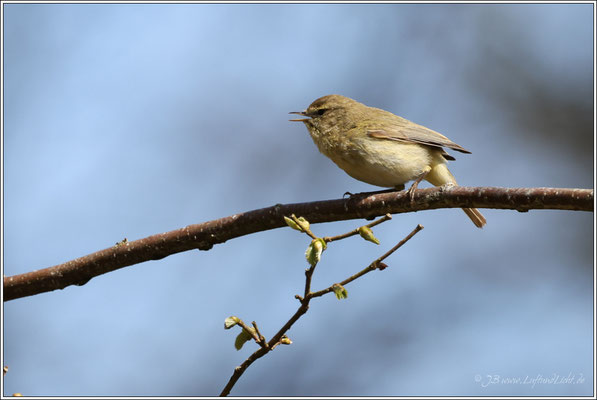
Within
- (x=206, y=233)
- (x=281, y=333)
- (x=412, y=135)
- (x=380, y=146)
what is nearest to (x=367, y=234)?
(x=281, y=333)

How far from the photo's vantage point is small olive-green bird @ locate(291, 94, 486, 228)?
458cm

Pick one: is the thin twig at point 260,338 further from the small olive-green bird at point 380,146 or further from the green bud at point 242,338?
the small olive-green bird at point 380,146

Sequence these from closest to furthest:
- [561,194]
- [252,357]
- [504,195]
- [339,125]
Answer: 1. [252,357]
2. [561,194]
3. [504,195]
4. [339,125]

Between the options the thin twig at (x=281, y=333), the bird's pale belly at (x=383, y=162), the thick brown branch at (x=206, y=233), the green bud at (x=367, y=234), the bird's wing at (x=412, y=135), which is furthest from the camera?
the bird's wing at (x=412, y=135)

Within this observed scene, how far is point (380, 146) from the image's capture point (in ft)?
15.2

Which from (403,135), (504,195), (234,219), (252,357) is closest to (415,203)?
(504,195)

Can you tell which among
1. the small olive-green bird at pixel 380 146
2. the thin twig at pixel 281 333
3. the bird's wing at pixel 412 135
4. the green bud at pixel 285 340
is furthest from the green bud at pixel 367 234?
the bird's wing at pixel 412 135

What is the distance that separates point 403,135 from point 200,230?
2.11m

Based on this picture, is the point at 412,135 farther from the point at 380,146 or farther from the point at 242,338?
the point at 242,338

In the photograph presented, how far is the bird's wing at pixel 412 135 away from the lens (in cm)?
471

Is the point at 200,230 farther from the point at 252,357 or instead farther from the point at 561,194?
the point at 561,194

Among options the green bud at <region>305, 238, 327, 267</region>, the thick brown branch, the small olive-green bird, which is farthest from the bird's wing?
the green bud at <region>305, 238, 327, 267</region>

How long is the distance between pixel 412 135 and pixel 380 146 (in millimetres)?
368

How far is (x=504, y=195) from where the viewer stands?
275 centimetres
